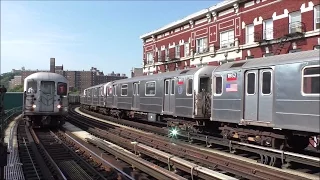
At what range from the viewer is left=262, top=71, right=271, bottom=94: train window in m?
11.2

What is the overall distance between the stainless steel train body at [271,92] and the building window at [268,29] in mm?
17832

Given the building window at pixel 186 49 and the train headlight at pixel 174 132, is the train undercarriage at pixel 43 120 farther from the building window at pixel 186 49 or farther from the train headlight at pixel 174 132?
the building window at pixel 186 49

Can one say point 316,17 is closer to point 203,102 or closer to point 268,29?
point 268,29

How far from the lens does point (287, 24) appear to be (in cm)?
2797

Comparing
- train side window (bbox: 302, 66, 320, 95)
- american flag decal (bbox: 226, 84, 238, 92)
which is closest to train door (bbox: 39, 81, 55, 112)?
american flag decal (bbox: 226, 84, 238, 92)

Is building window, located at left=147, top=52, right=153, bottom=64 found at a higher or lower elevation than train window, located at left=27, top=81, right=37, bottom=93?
higher

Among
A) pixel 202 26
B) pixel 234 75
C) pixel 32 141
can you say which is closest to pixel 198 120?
pixel 234 75

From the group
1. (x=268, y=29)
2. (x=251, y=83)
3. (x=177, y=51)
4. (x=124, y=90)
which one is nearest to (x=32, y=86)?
(x=124, y=90)

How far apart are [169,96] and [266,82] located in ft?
26.2

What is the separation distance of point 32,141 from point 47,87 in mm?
5461

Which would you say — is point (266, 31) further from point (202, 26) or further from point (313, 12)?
point (202, 26)

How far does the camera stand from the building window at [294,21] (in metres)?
27.0

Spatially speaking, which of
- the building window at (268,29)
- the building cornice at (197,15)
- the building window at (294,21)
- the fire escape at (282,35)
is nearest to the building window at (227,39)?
the building cornice at (197,15)

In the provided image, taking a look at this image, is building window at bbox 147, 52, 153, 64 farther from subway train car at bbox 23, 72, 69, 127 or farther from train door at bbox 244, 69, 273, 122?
train door at bbox 244, 69, 273, 122
